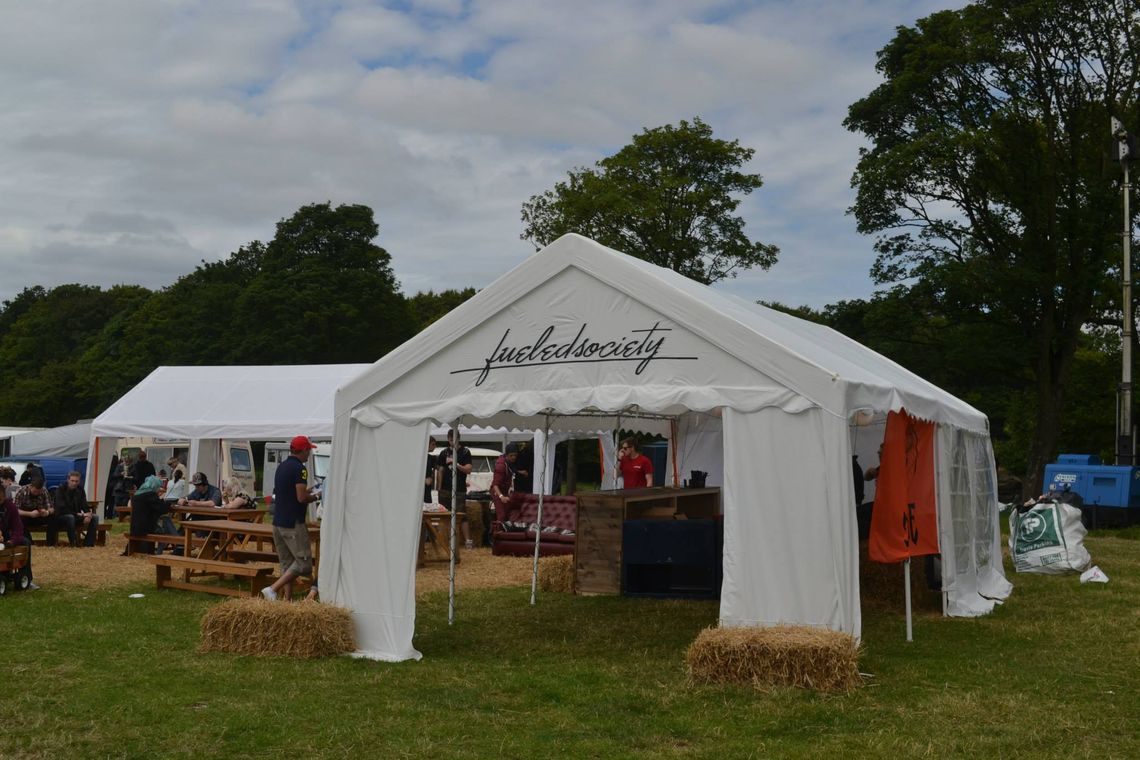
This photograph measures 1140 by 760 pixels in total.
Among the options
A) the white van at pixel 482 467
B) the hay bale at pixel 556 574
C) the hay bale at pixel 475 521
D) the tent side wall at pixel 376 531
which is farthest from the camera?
the white van at pixel 482 467

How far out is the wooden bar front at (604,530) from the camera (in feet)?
38.1

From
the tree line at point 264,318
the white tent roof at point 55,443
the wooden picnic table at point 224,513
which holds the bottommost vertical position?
the wooden picnic table at point 224,513

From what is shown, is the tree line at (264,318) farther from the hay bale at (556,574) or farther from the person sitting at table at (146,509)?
the hay bale at (556,574)

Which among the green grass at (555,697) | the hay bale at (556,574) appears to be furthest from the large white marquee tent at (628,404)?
the hay bale at (556,574)

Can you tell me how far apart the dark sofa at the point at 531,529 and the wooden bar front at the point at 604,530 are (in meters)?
2.57

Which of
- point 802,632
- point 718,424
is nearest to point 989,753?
point 802,632

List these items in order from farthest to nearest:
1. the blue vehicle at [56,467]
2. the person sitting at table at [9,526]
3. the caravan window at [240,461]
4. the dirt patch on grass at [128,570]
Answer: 1. the blue vehicle at [56,467]
2. the caravan window at [240,461]
3. the dirt patch on grass at [128,570]
4. the person sitting at table at [9,526]

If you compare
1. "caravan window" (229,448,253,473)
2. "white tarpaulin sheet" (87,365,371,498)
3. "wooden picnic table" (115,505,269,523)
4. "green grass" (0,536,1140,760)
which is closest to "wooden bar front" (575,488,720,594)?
"green grass" (0,536,1140,760)

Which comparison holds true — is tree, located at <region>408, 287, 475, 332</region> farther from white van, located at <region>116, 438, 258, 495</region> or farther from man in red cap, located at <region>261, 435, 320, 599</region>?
man in red cap, located at <region>261, 435, 320, 599</region>

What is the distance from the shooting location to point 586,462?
38250 mm

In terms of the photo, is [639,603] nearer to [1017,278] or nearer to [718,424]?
[718,424]

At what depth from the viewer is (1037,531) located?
534 inches

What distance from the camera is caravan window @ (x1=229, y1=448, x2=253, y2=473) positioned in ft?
90.9

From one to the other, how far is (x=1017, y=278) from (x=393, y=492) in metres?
17.8
